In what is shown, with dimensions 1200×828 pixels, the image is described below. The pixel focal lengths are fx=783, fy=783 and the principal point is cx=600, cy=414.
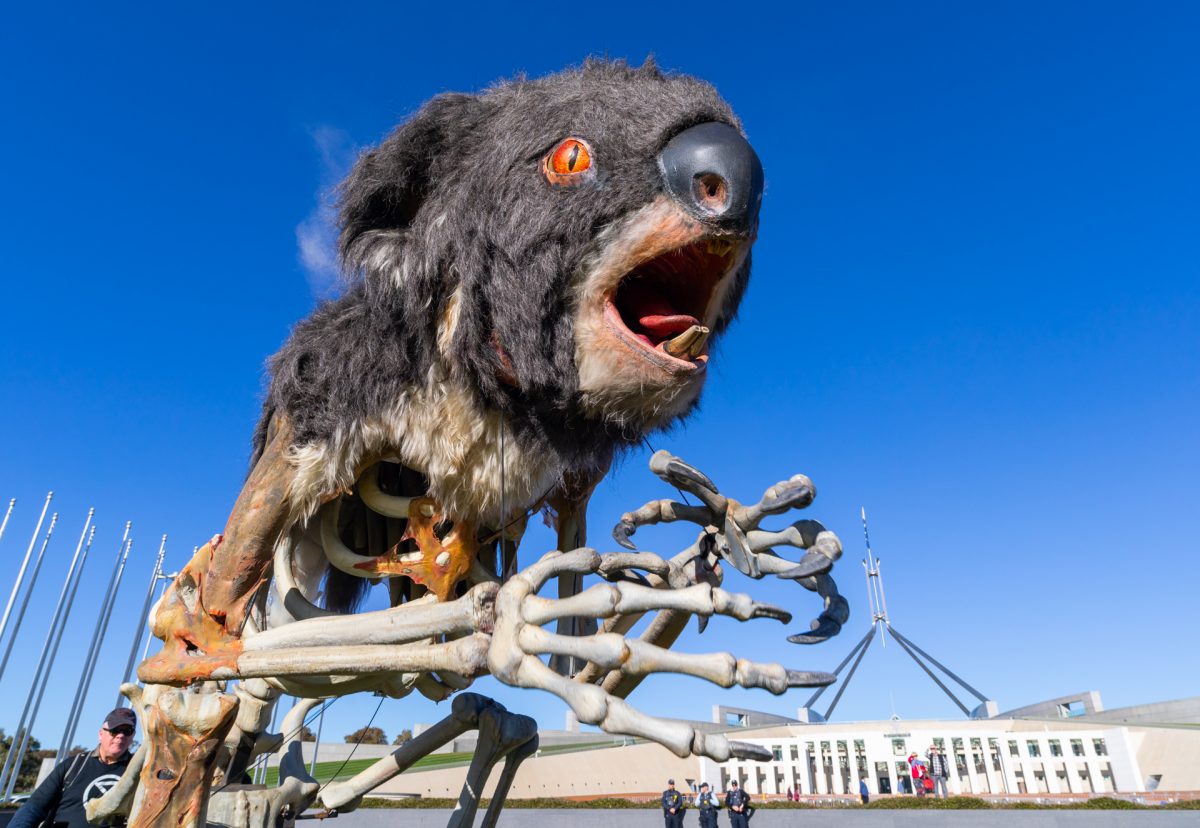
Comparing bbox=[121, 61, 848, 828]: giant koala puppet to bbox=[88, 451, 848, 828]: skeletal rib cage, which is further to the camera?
bbox=[121, 61, 848, 828]: giant koala puppet

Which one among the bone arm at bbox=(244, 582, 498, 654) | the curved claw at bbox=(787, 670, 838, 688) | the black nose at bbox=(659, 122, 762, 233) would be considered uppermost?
the black nose at bbox=(659, 122, 762, 233)

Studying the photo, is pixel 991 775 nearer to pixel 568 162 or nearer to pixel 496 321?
pixel 496 321

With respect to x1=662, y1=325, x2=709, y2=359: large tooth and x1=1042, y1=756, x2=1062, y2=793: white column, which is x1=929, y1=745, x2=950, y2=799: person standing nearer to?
x1=1042, y1=756, x2=1062, y2=793: white column

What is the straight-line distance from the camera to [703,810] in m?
12.0

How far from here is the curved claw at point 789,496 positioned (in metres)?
3.04

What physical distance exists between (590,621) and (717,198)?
6.63 ft

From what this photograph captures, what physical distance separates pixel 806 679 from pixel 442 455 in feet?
5.25

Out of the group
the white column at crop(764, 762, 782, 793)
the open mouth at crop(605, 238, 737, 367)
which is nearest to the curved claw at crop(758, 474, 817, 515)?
the open mouth at crop(605, 238, 737, 367)

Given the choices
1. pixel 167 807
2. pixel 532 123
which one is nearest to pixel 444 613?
pixel 167 807

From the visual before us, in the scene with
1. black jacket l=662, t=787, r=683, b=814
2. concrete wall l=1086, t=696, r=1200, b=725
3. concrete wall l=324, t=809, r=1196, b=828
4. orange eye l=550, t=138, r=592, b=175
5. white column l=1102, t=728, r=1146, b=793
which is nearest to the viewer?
orange eye l=550, t=138, r=592, b=175

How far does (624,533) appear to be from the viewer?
3.21m

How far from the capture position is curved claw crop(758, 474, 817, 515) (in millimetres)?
3041

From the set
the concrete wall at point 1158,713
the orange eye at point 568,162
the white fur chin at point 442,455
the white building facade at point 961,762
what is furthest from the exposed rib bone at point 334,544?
the concrete wall at point 1158,713

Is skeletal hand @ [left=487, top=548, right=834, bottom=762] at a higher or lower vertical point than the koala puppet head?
lower
